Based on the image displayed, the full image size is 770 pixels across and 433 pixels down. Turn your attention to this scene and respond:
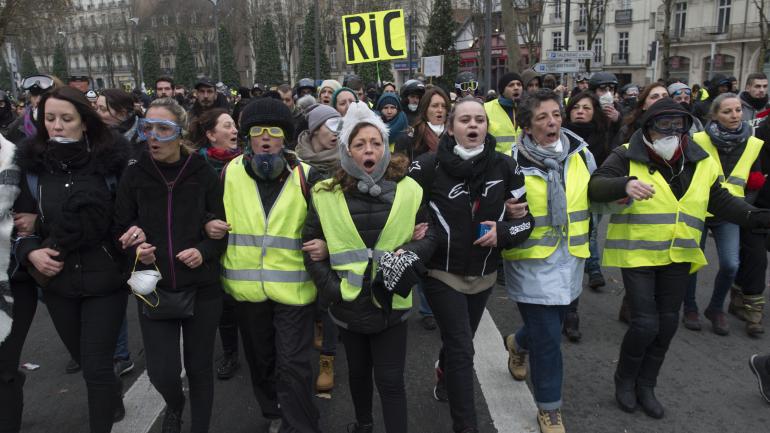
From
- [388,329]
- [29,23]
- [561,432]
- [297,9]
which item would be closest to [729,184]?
[561,432]

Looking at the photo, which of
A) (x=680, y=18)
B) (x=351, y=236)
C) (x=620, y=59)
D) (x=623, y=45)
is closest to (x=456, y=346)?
(x=351, y=236)

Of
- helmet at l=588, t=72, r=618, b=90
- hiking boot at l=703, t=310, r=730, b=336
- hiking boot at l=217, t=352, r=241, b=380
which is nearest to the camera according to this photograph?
hiking boot at l=217, t=352, r=241, b=380

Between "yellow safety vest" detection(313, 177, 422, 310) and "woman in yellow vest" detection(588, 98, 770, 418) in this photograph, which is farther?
"woman in yellow vest" detection(588, 98, 770, 418)

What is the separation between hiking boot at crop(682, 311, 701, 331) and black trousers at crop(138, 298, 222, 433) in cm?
421

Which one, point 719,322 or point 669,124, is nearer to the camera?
point 669,124

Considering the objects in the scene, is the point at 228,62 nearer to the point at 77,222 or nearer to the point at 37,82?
the point at 37,82

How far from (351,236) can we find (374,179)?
0.33 meters

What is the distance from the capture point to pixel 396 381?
3.08 m

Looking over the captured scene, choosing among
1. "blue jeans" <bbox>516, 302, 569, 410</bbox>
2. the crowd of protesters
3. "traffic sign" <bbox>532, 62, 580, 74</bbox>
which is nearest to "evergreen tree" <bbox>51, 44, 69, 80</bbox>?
"traffic sign" <bbox>532, 62, 580, 74</bbox>

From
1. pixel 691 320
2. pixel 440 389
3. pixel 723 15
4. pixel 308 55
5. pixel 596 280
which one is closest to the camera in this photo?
pixel 440 389

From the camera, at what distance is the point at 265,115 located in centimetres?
331

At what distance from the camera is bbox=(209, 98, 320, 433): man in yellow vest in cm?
324

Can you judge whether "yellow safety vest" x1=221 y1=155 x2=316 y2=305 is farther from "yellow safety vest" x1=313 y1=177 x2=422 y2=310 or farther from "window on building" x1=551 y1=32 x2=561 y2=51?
"window on building" x1=551 y1=32 x2=561 y2=51

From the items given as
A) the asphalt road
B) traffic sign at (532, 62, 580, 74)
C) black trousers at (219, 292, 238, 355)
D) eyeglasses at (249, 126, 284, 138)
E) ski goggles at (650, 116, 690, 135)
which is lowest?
the asphalt road
